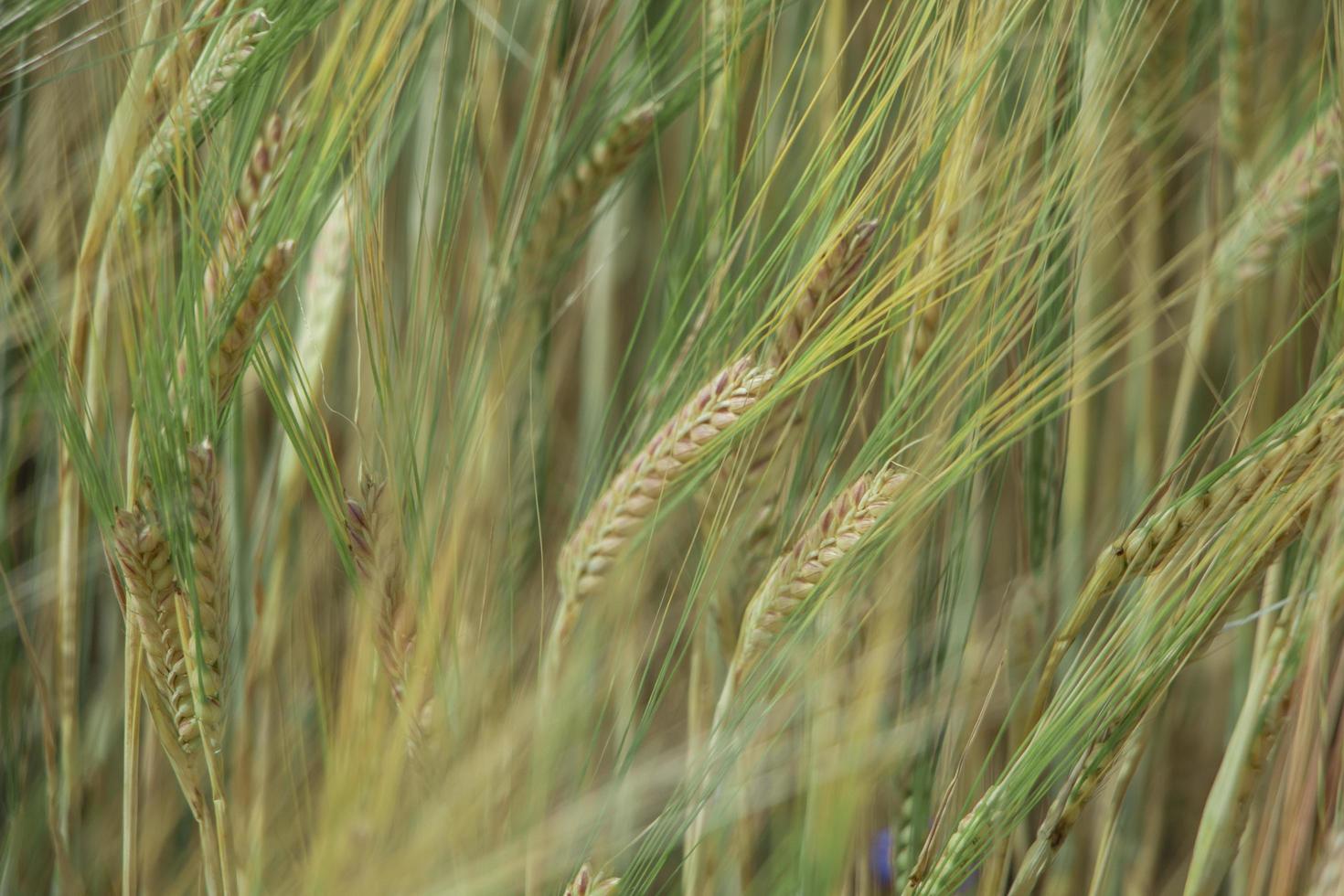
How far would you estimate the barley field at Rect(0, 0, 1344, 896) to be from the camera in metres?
0.41

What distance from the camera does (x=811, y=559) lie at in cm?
42

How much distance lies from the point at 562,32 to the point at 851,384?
0.88 feet

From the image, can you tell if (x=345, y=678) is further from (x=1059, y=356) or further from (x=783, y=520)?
(x=1059, y=356)

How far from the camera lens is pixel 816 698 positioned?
20.4 inches

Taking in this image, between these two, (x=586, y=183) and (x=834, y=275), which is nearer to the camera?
(x=834, y=275)

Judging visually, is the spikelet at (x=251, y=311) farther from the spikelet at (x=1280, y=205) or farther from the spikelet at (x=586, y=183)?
the spikelet at (x=1280, y=205)

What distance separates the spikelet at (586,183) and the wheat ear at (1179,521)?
0.29m

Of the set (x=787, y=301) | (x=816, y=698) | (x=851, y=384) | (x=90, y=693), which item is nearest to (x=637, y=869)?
(x=816, y=698)

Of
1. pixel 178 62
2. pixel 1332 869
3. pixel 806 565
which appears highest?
pixel 178 62

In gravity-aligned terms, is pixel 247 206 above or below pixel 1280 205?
above

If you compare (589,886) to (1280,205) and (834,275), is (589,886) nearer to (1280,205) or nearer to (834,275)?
(834,275)

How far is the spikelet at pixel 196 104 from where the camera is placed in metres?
0.44

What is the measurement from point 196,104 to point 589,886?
34 cm

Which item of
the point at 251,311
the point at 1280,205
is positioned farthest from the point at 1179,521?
the point at 251,311
